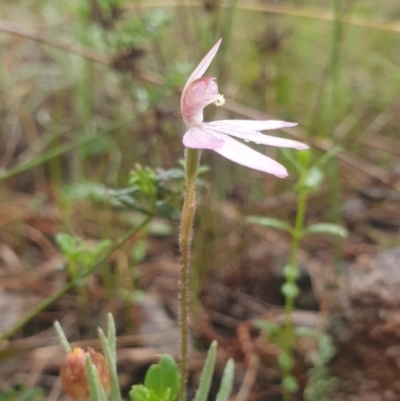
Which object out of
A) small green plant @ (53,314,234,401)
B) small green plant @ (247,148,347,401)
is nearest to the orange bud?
small green plant @ (53,314,234,401)

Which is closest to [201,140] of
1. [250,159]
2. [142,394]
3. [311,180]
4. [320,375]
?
[250,159]

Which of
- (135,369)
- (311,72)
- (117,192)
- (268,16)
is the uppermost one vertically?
(268,16)

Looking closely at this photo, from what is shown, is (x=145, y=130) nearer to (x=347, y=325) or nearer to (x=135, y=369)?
(x=135, y=369)

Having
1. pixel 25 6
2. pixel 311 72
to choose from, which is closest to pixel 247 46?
pixel 311 72

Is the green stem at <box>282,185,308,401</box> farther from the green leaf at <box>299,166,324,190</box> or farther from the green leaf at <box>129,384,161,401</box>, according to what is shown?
the green leaf at <box>129,384,161,401</box>

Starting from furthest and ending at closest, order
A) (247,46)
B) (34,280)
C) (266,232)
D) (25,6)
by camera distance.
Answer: (247,46), (25,6), (266,232), (34,280)

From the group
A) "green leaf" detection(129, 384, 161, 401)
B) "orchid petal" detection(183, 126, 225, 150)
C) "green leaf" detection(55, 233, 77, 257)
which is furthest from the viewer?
"green leaf" detection(55, 233, 77, 257)

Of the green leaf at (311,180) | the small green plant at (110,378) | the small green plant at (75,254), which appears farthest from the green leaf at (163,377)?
the green leaf at (311,180)
